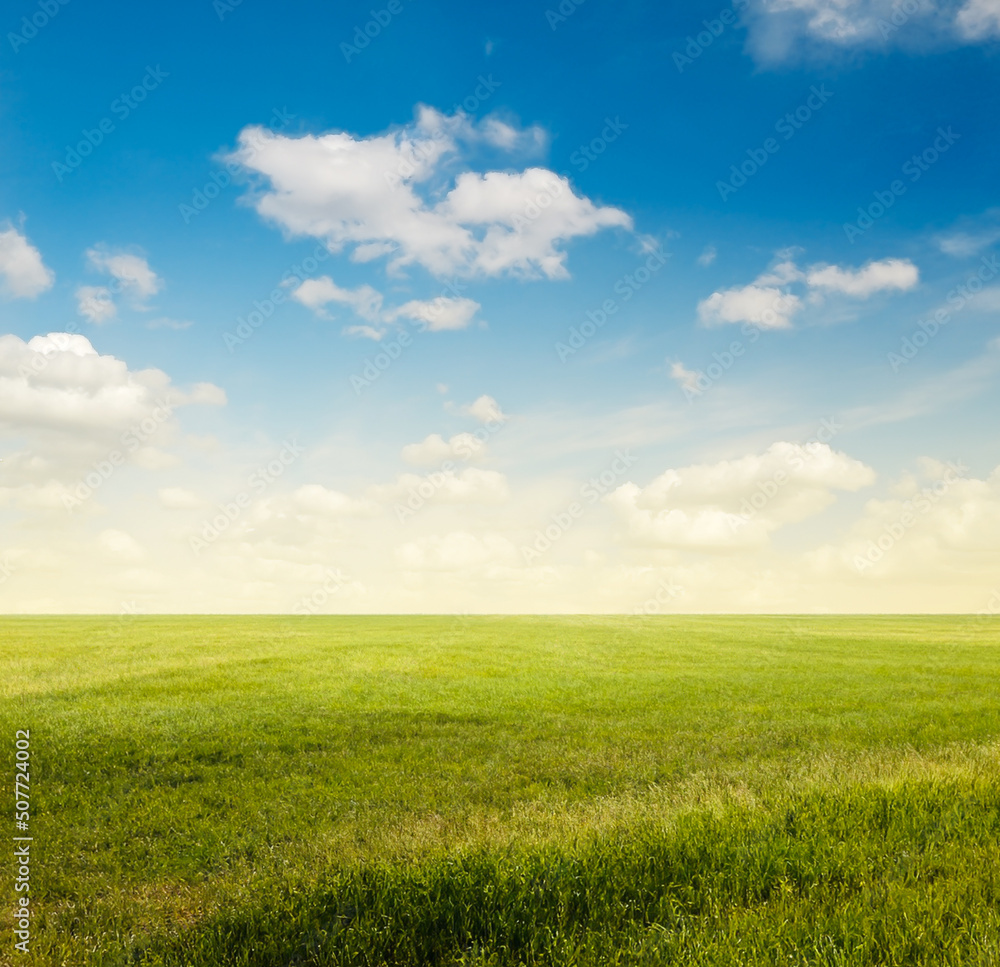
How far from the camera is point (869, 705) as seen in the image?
24875 mm

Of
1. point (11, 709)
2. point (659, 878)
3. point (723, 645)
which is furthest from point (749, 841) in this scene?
point (723, 645)

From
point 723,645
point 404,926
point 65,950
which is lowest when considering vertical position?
point 723,645

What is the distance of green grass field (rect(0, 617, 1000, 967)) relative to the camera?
5.97 m

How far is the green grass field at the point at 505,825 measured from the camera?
5969mm

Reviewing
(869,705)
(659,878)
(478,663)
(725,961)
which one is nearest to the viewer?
(725,961)

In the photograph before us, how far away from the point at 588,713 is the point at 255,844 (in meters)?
14.1

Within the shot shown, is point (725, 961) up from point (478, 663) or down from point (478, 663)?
up

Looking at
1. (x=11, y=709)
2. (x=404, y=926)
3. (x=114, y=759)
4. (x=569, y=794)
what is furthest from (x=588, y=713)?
(x=11, y=709)

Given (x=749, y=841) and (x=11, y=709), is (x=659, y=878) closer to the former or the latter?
(x=749, y=841)

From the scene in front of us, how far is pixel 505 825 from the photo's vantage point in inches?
398

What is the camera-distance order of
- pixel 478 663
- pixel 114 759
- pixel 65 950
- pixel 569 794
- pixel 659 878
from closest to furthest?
pixel 65 950, pixel 659 878, pixel 569 794, pixel 114 759, pixel 478 663

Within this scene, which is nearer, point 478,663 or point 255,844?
point 255,844

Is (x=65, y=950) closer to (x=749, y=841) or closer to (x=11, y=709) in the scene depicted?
(x=749, y=841)

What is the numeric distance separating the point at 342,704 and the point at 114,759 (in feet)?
28.2
